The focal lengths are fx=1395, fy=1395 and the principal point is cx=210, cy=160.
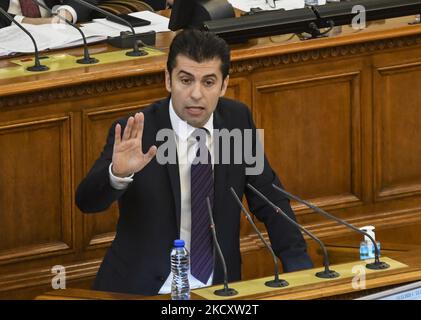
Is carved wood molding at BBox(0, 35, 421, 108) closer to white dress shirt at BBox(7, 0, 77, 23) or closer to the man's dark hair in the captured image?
the man's dark hair

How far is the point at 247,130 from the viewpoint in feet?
13.6

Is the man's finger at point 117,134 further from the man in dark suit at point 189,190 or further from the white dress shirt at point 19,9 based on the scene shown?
the white dress shirt at point 19,9

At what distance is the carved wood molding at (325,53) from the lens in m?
5.09

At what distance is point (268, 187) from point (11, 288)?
1186 mm

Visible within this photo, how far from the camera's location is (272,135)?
5.20 meters

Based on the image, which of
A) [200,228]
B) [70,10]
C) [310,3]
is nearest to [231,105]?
[200,228]

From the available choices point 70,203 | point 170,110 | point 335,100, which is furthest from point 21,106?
point 335,100

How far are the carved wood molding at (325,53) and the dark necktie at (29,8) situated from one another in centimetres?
128

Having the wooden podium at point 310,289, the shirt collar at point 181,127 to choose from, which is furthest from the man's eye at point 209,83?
the wooden podium at point 310,289

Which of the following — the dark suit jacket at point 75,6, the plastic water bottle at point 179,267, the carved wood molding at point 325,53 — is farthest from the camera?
the dark suit jacket at point 75,6

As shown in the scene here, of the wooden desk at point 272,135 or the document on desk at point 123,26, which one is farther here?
the document on desk at point 123,26

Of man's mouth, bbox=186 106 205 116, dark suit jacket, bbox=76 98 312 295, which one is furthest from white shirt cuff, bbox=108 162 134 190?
man's mouth, bbox=186 106 205 116

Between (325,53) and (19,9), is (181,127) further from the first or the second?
(19,9)

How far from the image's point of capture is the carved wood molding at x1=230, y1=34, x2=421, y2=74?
5086mm
